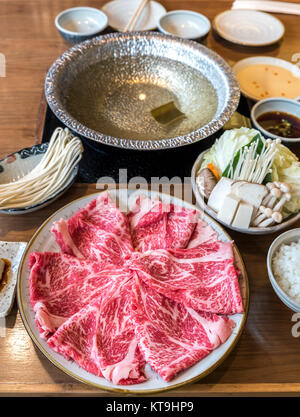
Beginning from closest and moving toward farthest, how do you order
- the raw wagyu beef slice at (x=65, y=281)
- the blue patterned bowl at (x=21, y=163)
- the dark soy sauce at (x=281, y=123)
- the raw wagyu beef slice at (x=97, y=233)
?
the raw wagyu beef slice at (x=65, y=281), the raw wagyu beef slice at (x=97, y=233), the blue patterned bowl at (x=21, y=163), the dark soy sauce at (x=281, y=123)

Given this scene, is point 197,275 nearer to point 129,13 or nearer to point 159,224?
point 159,224

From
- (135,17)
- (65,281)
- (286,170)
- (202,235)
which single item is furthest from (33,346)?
(135,17)

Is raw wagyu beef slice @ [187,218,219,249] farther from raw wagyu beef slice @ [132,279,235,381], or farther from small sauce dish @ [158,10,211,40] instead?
small sauce dish @ [158,10,211,40]

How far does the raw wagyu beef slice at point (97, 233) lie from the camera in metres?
1.46

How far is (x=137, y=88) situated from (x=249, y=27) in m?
1.21

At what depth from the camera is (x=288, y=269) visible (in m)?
1.40

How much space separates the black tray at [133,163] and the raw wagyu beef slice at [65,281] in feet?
1.87

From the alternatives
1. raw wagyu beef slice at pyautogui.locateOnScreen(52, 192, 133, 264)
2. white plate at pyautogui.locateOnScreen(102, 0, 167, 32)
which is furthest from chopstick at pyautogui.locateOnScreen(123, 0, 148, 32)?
raw wagyu beef slice at pyautogui.locateOnScreen(52, 192, 133, 264)

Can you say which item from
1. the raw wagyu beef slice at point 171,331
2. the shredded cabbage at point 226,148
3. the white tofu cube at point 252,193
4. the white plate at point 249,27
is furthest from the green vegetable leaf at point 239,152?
the white plate at point 249,27

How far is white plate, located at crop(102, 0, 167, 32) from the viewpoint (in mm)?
2744

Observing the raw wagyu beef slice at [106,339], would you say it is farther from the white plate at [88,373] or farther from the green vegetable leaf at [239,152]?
the green vegetable leaf at [239,152]
